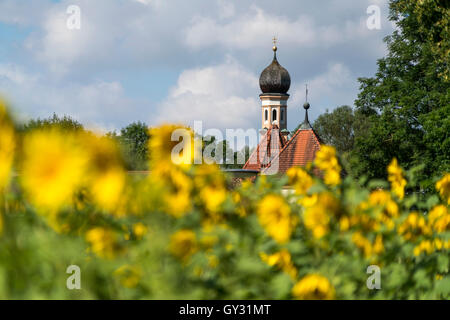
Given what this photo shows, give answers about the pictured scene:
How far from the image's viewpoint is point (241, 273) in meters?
2.75

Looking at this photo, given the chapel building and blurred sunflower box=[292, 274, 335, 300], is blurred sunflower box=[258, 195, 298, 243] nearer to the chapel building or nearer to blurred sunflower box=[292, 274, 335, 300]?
blurred sunflower box=[292, 274, 335, 300]

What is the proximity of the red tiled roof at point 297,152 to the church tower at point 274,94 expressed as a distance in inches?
1054

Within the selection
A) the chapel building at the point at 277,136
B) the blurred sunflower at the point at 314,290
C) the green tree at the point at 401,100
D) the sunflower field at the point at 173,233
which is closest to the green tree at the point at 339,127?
the chapel building at the point at 277,136

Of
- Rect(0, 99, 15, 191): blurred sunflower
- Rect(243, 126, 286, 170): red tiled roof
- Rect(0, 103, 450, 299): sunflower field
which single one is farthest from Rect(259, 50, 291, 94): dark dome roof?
Rect(0, 99, 15, 191): blurred sunflower

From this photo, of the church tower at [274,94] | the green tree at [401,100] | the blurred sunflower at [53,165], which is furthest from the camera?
the church tower at [274,94]

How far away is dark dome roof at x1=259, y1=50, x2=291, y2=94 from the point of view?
63438 mm

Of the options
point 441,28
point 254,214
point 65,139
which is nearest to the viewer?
point 65,139

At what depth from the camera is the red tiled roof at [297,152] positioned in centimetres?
3522

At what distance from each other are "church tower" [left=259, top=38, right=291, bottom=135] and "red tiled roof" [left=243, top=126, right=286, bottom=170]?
575 inches

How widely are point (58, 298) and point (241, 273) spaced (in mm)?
861

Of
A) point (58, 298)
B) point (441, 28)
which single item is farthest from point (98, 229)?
point (441, 28)

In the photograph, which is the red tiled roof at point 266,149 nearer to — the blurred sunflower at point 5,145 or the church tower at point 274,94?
the church tower at point 274,94

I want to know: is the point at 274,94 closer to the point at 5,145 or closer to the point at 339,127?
the point at 339,127
